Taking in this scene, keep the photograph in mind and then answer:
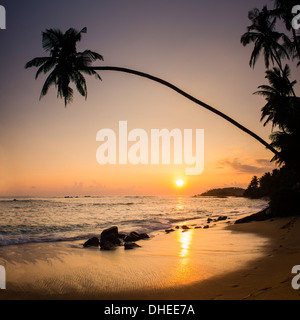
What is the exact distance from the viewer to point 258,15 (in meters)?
18.6

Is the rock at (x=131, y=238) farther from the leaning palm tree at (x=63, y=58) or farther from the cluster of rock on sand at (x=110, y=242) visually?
the leaning palm tree at (x=63, y=58)

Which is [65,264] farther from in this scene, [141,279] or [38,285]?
[141,279]

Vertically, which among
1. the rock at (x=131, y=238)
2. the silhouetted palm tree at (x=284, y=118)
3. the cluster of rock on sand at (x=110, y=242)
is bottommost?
the rock at (x=131, y=238)

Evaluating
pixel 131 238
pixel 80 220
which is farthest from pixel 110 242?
pixel 80 220

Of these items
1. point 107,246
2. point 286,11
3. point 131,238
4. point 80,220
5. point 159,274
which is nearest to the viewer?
point 159,274

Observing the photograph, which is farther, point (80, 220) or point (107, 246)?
point (80, 220)

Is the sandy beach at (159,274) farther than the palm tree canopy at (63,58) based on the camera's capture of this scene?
No

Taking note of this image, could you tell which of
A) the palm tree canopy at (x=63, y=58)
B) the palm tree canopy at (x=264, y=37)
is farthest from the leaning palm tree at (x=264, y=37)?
the palm tree canopy at (x=63, y=58)

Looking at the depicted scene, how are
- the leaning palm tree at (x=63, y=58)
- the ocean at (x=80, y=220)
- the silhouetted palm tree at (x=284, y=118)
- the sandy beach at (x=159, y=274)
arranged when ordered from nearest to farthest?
the sandy beach at (x=159, y=274) < the silhouetted palm tree at (x=284, y=118) < the leaning palm tree at (x=63, y=58) < the ocean at (x=80, y=220)

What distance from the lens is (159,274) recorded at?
219 inches

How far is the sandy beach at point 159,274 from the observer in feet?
13.8

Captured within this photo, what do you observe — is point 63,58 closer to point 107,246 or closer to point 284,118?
point 107,246
